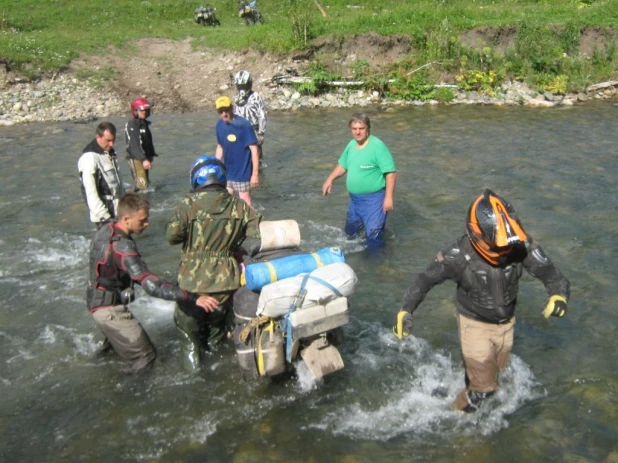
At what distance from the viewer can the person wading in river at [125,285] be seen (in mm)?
5137

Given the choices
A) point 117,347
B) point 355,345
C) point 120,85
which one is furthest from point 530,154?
point 120,85

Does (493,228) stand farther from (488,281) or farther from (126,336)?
(126,336)

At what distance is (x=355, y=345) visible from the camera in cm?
656

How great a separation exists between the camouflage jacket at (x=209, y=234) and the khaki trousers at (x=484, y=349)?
1.99 m

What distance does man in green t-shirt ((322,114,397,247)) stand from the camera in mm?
7918

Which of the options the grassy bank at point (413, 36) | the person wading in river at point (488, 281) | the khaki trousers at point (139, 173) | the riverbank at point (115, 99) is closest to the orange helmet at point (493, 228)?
the person wading in river at point (488, 281)

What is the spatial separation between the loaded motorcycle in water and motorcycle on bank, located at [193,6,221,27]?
26.1 metres

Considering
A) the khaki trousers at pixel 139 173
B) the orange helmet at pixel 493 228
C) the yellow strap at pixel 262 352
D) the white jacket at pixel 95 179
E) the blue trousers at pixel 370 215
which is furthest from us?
the khaki trousers at pixel 139 173

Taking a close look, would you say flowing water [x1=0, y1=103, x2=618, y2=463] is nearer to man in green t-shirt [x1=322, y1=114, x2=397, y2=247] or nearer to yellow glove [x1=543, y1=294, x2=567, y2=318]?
man in green t-shirt [x1=322, y1=114, x2=397, y2=247]

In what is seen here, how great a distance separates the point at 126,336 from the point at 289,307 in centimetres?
180

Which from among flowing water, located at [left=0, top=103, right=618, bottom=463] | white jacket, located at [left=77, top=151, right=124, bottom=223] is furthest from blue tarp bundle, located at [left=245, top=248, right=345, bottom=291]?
→ white jacket, located at [left=77, top=151, right=124, bottom=223]

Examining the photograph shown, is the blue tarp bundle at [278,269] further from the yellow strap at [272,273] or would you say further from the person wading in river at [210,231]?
the person wading in river at [210,231]

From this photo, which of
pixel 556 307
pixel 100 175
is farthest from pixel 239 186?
pixel 556 307

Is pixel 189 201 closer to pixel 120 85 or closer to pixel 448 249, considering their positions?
pixel 448 249
